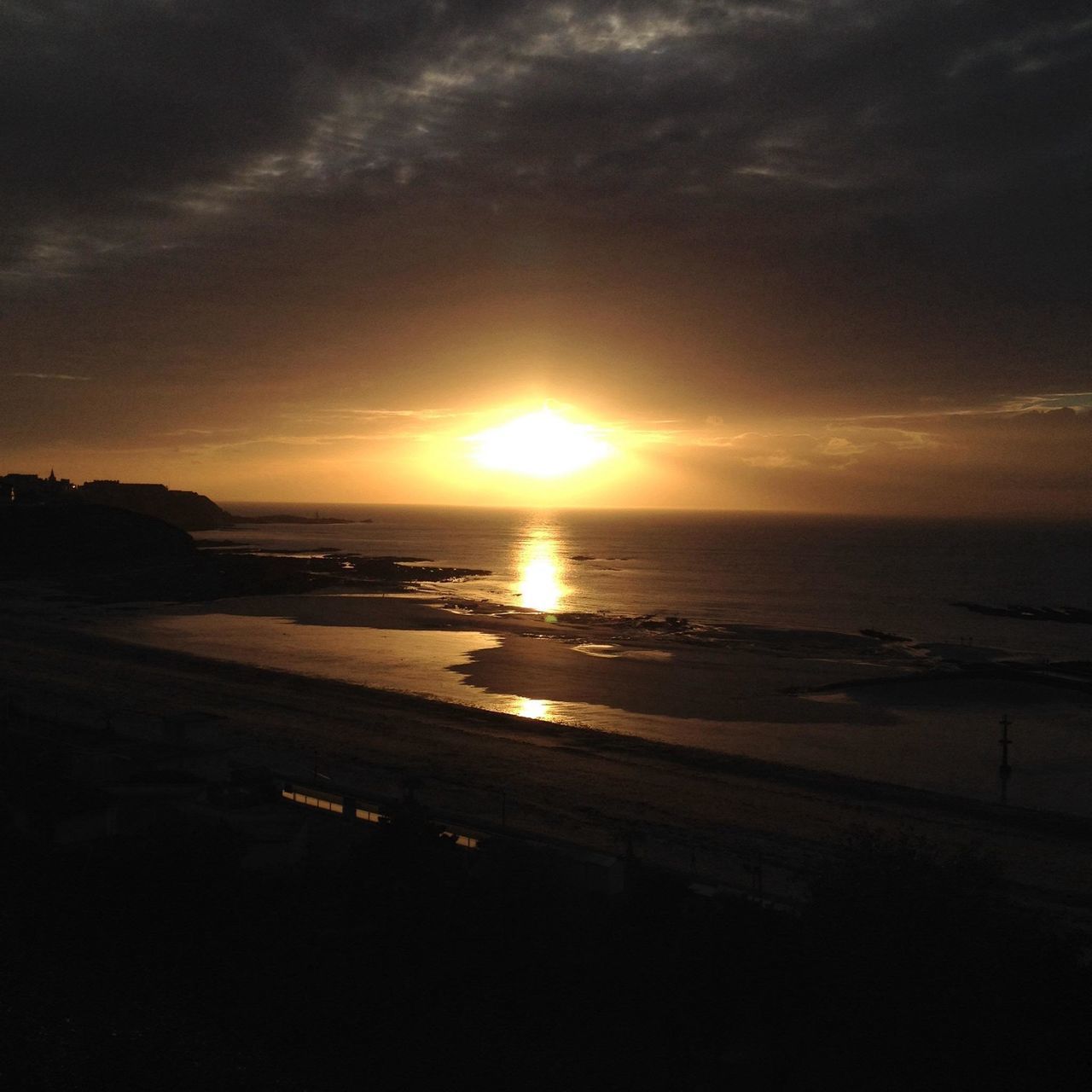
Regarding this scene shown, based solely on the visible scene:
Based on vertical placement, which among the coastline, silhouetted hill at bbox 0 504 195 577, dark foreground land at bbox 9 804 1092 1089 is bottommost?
the coastline

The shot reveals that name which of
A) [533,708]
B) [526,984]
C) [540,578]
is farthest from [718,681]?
[540,578]

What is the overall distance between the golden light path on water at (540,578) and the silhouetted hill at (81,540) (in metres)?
38.6

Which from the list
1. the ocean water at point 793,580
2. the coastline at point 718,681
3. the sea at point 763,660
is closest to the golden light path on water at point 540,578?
the ocean water at point 793,580

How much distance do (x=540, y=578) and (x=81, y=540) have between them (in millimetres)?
50569

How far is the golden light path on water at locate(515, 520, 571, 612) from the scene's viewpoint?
8219 cm

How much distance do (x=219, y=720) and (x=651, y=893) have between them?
19619 mm

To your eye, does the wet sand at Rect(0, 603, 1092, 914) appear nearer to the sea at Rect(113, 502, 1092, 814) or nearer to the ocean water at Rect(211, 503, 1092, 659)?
the sea at Rect(113, 502, 1092, 814)

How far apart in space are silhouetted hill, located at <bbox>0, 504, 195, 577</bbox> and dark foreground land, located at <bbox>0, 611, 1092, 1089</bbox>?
80573 millimetres

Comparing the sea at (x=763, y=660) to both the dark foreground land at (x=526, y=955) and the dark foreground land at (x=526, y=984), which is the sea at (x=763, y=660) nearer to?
the dark foreground land at (x=526, y=955)

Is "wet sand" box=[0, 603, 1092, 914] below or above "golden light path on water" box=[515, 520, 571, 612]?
below

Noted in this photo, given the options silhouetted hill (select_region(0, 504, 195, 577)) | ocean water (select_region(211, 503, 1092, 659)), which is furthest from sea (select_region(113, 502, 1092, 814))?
silhouetted hill (select_region(0, 504, 195, 577))

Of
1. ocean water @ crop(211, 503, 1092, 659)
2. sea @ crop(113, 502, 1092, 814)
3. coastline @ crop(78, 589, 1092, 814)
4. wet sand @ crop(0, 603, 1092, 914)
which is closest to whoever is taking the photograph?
wet sand @ crop(0, 603, 1092, 914)

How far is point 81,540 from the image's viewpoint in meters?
101

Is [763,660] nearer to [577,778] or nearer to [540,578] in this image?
[577,778]
